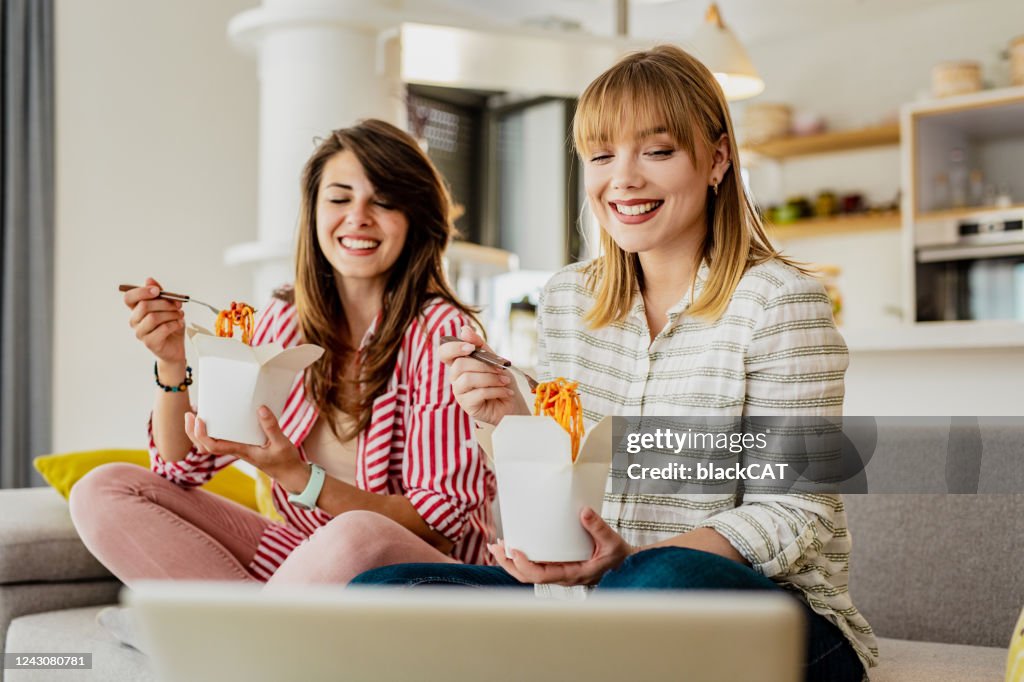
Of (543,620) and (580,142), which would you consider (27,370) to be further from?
(543,620)

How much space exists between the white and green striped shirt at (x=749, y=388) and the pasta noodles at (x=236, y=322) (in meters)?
0.43

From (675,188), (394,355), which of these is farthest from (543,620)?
(394,355)

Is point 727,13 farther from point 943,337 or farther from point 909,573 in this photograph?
point 909,573

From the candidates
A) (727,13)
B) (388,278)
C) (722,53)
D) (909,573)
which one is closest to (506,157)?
(727,13)

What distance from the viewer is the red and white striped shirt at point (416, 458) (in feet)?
5.22

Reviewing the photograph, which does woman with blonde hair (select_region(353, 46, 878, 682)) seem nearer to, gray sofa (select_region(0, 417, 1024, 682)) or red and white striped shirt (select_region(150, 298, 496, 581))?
red and white striped shirt (select_region(150, 298, 496, 581))

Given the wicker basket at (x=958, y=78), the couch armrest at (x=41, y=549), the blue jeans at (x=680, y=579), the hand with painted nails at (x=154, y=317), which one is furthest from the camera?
the wicker basket at (x=958, y=78)

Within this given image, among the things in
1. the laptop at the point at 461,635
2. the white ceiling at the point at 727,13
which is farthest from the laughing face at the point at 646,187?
the white ceiling at the point at 727,13

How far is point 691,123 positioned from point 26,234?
3.24m

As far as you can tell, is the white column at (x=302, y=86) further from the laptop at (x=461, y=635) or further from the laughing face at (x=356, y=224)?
the laptop at (x=461, y=635)

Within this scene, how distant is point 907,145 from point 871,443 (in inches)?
141

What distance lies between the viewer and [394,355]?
5.63 ft

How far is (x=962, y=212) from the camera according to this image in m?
4.80

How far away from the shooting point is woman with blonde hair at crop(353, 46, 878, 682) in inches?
48.1
